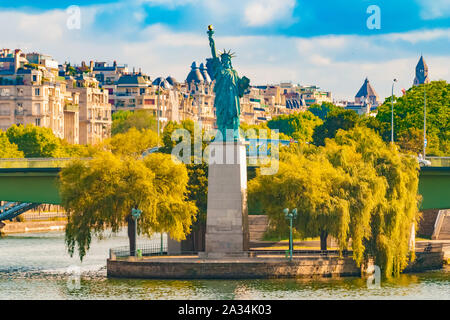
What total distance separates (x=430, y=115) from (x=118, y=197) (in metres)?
54.0

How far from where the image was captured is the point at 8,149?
123938 mm

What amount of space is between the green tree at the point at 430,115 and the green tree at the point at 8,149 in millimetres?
37146

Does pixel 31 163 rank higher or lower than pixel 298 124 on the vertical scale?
lower

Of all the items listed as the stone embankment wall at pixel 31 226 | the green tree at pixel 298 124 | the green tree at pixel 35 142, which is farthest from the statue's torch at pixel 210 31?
the green tree at pixel 298 124

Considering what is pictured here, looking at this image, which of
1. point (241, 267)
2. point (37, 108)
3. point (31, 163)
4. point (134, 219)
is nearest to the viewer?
point (241, 267)

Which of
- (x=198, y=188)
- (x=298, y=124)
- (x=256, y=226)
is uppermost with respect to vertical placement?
(x=298, y=124)

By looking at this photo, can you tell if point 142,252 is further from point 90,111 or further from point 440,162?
point 90,111

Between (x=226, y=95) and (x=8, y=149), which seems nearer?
(x=226, y=95)

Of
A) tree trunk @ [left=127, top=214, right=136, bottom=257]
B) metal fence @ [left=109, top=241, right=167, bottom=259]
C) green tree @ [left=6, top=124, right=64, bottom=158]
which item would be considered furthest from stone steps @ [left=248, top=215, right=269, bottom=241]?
green tree @ [left=6, top=124, right=64, bottom=158]

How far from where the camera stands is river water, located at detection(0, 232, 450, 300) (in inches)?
2318

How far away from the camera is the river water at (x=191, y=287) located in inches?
2318

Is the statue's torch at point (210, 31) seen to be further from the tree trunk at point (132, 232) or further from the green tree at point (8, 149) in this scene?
the green tree at point (8, 149)

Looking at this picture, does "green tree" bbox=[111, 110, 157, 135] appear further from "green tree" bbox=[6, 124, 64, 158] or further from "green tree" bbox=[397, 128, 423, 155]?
"green tree" bbox=[397, 128, 423, 155]

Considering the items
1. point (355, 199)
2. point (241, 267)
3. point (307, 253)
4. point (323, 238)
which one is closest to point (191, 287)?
point (241, 267)
